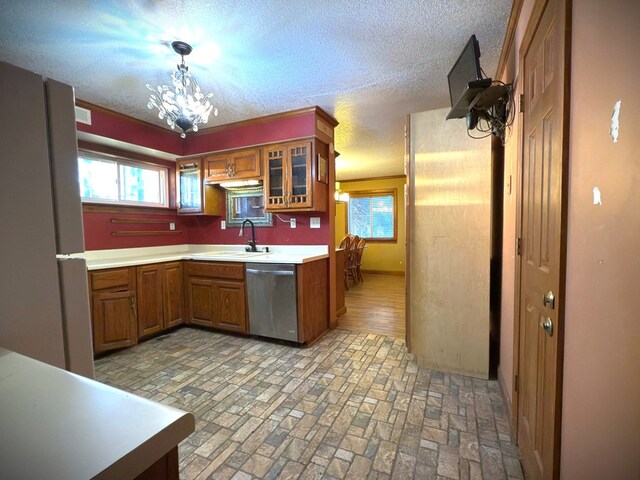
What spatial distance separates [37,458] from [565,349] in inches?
50.9

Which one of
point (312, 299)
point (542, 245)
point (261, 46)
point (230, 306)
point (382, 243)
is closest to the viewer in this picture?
point (542, 245)

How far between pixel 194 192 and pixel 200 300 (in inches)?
57.2

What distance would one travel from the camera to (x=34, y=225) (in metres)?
0.86

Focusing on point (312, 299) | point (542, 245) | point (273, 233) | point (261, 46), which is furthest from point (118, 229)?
point (542, 245)

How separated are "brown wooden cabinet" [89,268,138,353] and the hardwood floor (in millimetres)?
2310

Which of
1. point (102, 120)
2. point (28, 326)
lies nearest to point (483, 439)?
point (28, 326)

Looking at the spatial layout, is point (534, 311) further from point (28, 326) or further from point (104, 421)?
point (28, 326)

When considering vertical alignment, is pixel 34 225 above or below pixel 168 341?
above

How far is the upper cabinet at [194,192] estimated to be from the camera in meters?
3.62

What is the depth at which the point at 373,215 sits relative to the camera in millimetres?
7113

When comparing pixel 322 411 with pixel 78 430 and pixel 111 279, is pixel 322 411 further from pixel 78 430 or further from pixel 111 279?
pixel 111 279

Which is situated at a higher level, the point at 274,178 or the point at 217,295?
the point at 274,178

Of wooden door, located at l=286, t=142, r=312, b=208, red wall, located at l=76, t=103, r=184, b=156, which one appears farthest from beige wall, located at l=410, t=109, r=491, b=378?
red wall, located at l=76, t=103, r=184, b=156

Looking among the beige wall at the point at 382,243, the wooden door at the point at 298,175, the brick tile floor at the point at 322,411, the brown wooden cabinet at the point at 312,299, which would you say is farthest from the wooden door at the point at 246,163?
the beige wall at the point at 382,243
